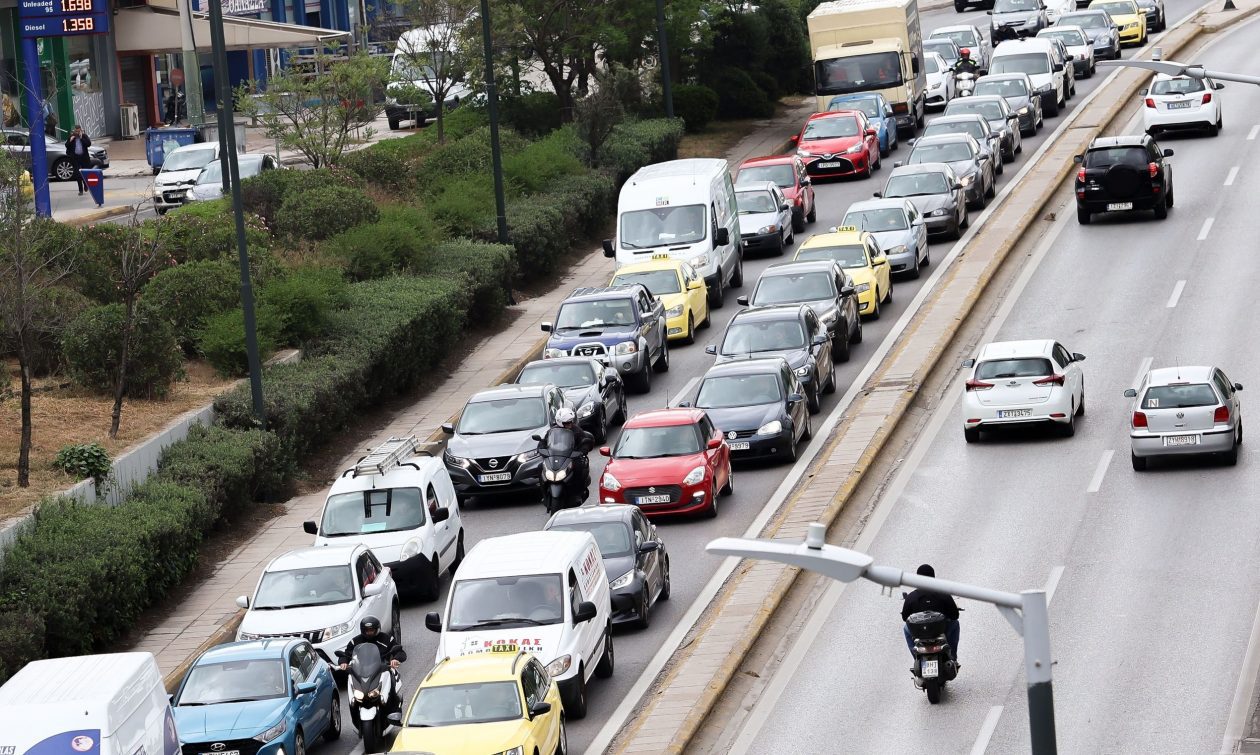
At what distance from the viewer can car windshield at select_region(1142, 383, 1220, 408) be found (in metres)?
26.7

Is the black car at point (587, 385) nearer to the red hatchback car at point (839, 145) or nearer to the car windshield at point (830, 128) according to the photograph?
the red hatchback car at point (839, 145)

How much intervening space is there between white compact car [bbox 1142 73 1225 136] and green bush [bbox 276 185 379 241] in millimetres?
20935

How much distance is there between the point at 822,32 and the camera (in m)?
54.1

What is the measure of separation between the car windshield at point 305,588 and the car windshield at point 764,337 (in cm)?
1096

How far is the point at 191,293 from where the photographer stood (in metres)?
33.5

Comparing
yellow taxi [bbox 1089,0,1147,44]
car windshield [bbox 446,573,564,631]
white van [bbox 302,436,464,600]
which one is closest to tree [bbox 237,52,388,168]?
white van [bbox 302,436,464,600]

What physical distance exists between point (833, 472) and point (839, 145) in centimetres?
2304

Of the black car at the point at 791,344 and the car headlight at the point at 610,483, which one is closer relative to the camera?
the car headlight at the point at 610,483

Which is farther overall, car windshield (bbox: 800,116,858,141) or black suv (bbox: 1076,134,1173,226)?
car windshield (bbox: 800,116,858,141)

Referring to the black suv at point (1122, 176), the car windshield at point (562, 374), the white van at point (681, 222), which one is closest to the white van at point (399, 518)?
the car windshield at point (562, 374)

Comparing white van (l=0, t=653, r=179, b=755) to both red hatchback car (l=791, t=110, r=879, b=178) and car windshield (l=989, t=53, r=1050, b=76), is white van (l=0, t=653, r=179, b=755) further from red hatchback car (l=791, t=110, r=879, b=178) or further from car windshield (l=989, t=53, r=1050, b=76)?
car windshield (l=989, t=53, r=1050, b=76)

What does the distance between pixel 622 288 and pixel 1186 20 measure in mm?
43194

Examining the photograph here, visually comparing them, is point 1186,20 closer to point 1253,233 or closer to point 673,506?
point 1253,233

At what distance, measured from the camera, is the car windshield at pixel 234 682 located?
19969mm
